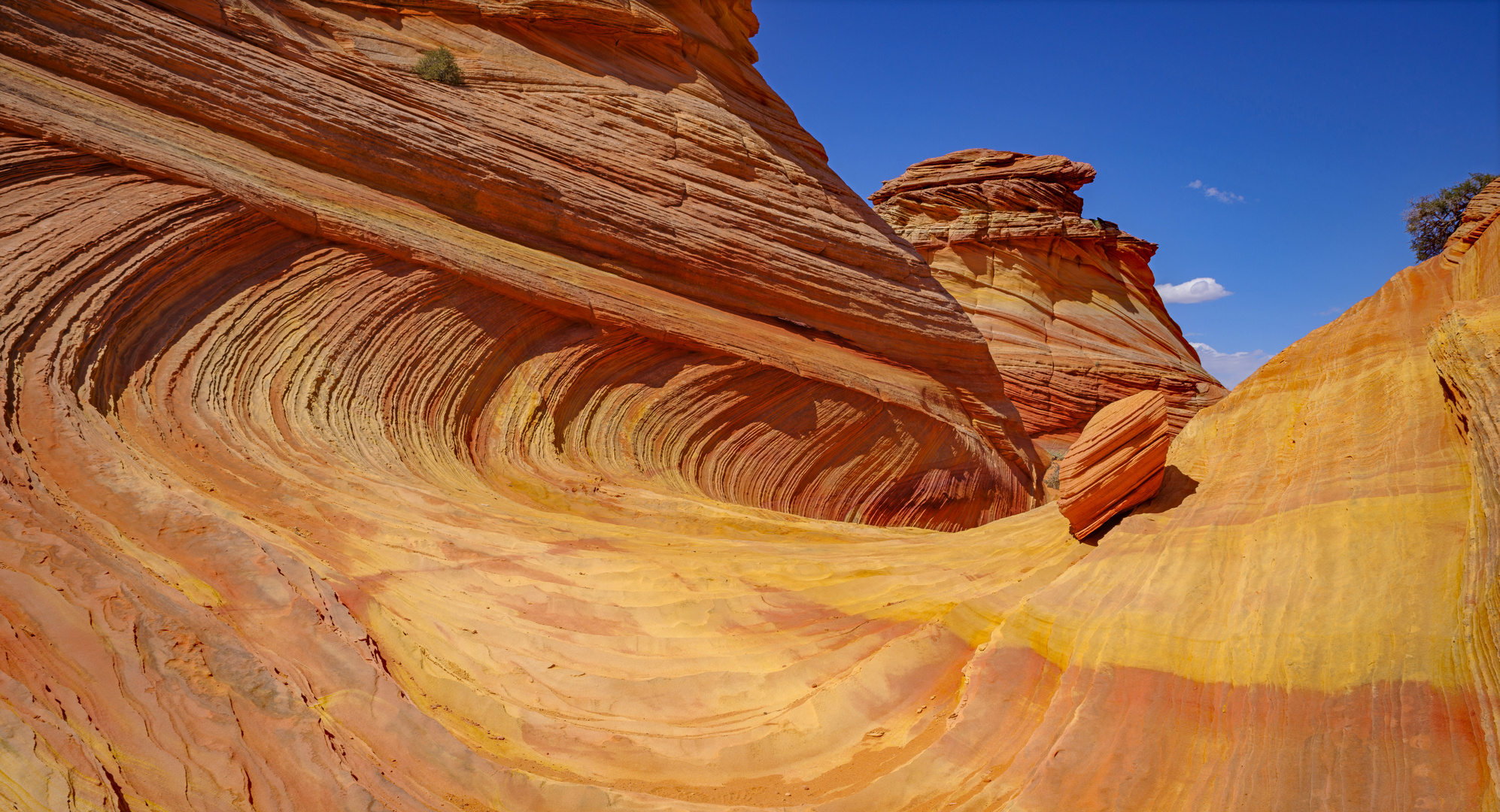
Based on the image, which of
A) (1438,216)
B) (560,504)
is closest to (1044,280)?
(1438,216)

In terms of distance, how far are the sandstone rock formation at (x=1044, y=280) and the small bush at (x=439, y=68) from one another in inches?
599

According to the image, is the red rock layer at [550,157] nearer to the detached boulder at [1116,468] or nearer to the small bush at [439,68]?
the small bush at [439,68]

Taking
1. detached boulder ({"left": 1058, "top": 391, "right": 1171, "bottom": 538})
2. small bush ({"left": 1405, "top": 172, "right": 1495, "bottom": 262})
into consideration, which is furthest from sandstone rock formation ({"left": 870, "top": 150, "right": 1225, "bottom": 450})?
detached boulder ({"left": 1058, "top": 391, "right": 1171, "bottom": 538})

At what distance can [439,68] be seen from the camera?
10.2m

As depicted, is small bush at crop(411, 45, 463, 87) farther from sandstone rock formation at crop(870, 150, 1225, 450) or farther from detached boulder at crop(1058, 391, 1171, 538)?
sandstone rock formation at crop(870, 150, 1225, 450)

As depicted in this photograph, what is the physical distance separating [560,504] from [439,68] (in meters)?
5.98

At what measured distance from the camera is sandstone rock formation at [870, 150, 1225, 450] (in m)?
Result: 22.7

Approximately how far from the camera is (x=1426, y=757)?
3104mm

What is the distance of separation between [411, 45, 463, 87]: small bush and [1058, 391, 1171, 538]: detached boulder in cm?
864

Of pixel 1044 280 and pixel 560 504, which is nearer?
pixel 560 504

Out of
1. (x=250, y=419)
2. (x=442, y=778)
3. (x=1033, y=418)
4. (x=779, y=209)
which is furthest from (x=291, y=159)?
(x=1033, y=418)

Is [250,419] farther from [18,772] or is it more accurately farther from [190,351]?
[18,772]

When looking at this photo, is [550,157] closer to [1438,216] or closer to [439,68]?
[439,68]

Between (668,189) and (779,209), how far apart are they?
5.68ft
